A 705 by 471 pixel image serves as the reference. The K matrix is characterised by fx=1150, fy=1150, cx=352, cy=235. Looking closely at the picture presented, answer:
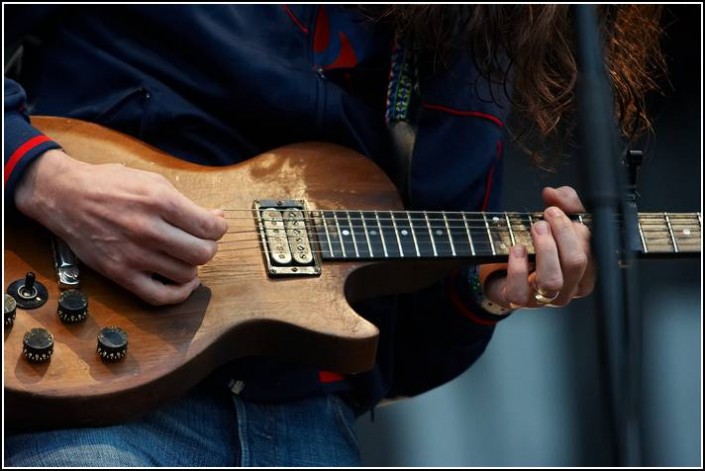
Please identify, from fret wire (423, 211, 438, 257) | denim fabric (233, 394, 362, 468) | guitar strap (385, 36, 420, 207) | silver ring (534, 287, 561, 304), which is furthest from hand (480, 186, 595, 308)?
denim fabric (233, 394, 362, 468)

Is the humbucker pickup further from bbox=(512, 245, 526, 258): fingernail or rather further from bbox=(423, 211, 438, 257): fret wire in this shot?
bbox=(512, 245, 526, 258): fingernail

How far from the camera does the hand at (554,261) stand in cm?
161

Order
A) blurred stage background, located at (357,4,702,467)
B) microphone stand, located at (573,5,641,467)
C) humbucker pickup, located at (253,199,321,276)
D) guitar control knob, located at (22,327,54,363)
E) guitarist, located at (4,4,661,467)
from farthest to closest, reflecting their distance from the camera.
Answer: blurred stage background, located at (357,4,702,467), humbucker pickup, located at (253,199,321,276), guitarist, located at (4,4,661,467), guitar control knob, located at (22,327,54,363), microphone stand, located at (573,5,641,467)

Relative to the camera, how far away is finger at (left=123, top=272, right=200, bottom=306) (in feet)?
4.64

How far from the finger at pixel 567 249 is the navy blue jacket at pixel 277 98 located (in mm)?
181

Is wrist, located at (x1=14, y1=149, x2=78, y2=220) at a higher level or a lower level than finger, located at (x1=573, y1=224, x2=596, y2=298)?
higher

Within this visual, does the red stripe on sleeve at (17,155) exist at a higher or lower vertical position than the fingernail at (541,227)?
higher

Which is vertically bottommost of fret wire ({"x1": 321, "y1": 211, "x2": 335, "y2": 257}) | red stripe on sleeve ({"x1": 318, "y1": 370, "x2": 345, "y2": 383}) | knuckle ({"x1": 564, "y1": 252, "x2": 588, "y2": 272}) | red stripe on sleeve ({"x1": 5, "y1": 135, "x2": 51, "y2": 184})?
red stripe on sleeve ({"x1": 318, "y1": 370, "x2": 345, "y2": 383})

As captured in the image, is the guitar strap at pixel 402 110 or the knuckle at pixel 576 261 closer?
the knuckle at pixel 576 261

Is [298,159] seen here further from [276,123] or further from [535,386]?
[535,386]

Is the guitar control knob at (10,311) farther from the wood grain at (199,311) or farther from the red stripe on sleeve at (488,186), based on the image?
the red stripe on sleeve at (488,186)

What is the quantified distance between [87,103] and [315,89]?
0.33 metres

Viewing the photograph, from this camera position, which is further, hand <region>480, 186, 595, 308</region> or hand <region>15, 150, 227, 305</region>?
hand <region>480, 186, 595, 308</region>

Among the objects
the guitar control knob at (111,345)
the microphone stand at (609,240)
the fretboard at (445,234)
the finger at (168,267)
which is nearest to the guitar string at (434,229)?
the fretboard at (445,234)
